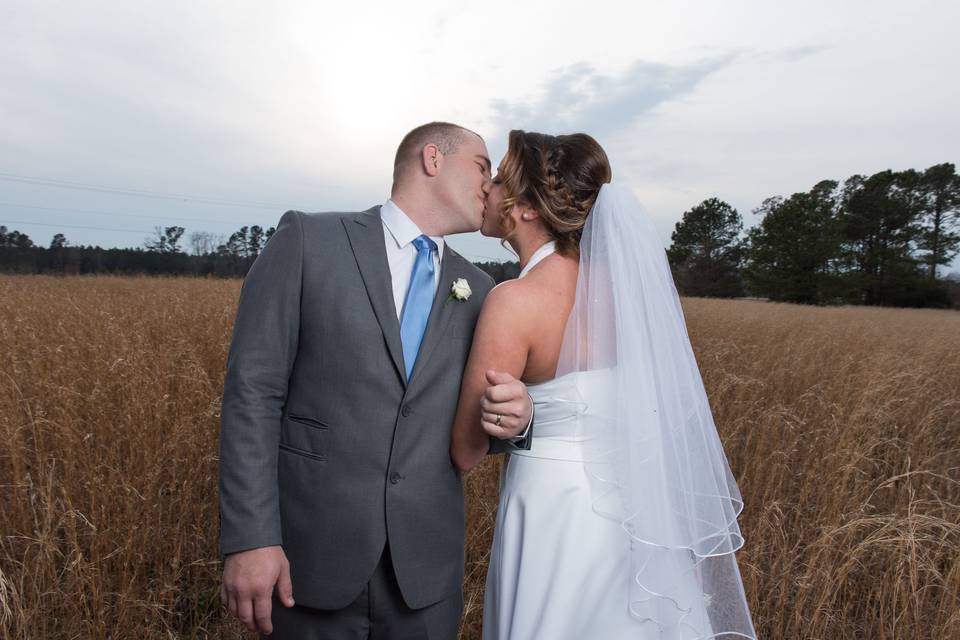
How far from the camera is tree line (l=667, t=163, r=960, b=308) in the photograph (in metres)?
39.7

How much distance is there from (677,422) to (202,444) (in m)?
2.72

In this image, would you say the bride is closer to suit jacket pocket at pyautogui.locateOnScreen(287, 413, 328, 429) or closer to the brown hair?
the brown hair

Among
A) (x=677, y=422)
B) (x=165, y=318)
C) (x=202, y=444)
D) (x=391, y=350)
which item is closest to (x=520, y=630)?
(x=677, y=422)

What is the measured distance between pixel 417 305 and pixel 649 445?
0.77 metres

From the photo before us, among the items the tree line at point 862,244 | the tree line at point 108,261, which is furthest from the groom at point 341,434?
the tree line at point 862,244

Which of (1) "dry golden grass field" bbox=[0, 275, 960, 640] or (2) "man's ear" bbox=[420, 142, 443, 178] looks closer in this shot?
(2) "man's ear" bbox=[420, 142, 443, 178]

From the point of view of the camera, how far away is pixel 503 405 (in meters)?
1.34

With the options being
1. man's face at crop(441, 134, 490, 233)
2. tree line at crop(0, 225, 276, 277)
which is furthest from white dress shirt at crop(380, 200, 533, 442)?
tree line at crop(0, 225, 276, 277)

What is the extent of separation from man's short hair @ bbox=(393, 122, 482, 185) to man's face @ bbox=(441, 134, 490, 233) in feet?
0.07

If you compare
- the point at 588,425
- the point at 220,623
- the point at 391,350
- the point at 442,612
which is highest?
the point at 391,350

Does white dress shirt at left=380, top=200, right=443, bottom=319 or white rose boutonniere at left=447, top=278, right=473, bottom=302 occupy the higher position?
white dress shirt at left=380, top=200, right=443, bottom=319

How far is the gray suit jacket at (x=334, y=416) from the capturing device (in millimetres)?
1354

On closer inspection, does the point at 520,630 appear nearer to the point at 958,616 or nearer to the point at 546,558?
the point at 546,558

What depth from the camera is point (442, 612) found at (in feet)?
4.92
